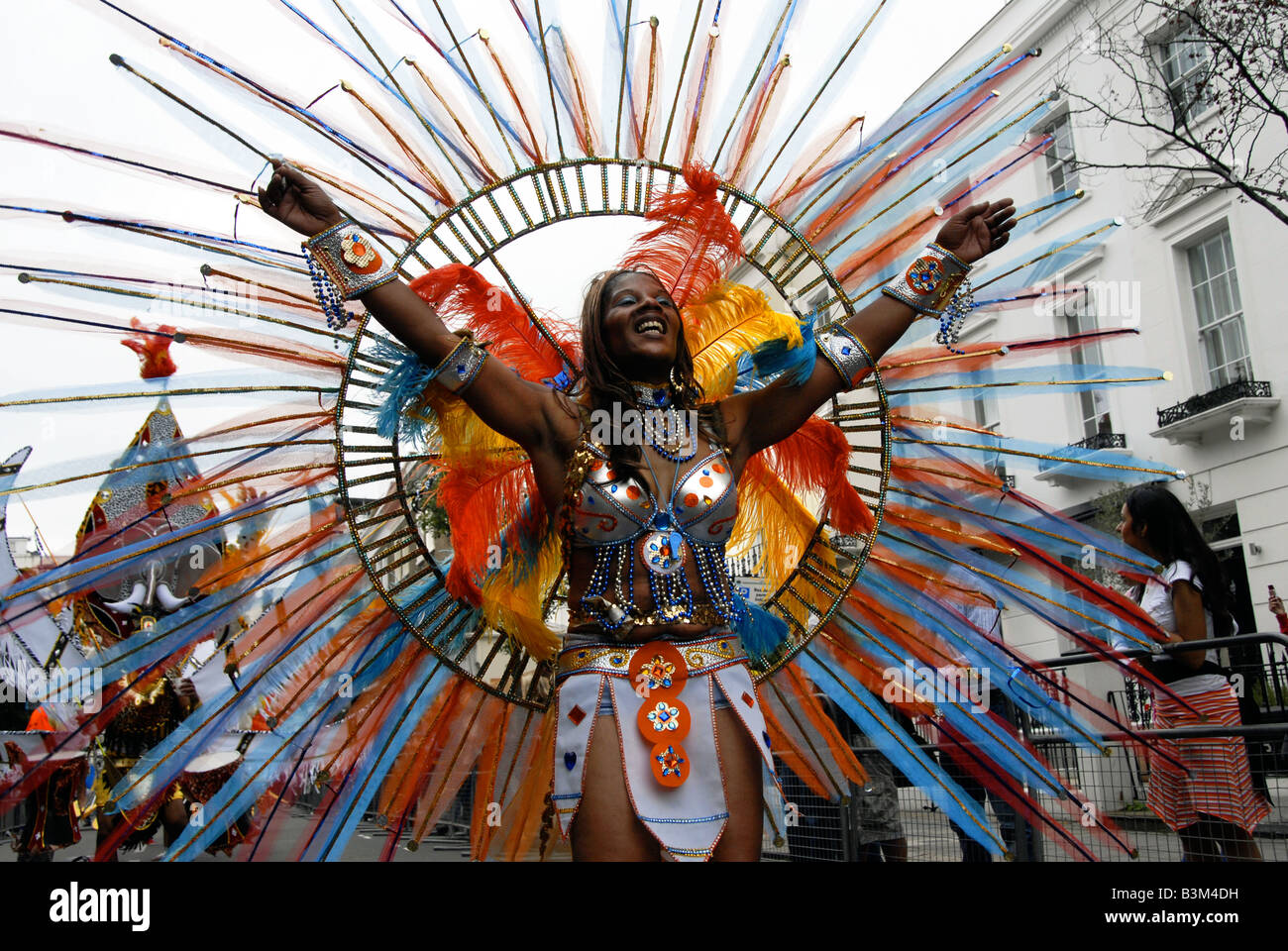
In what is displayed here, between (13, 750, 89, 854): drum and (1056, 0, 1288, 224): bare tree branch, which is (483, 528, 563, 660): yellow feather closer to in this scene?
(13, 750, 89, 854): drum

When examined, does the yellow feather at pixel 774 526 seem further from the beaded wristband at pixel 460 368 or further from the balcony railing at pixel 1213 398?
the balcony railing at pixel 1213 398

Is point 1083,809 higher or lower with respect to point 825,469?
lower

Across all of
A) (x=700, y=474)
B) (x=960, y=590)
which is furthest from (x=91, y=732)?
(x=960, y=590)

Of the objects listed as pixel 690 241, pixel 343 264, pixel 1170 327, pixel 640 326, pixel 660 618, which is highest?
pixel 1170 327

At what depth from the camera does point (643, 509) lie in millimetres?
2746

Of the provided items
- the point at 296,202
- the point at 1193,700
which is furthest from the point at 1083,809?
the point at 296,202

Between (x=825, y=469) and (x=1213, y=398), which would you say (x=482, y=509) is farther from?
(x=1213, y=398)

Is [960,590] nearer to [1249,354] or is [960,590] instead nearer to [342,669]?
[342,669]

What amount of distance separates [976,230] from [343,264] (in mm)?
1747

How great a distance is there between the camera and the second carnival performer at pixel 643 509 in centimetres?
255

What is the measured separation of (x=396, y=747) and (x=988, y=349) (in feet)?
7.34

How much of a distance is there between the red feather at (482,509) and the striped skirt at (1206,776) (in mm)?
2216

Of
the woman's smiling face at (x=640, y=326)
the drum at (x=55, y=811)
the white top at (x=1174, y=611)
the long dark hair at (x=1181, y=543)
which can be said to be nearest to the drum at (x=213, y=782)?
the drum at (x=55, y=811)

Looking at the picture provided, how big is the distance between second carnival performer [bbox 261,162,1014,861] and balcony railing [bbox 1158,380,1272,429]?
11019 mm
